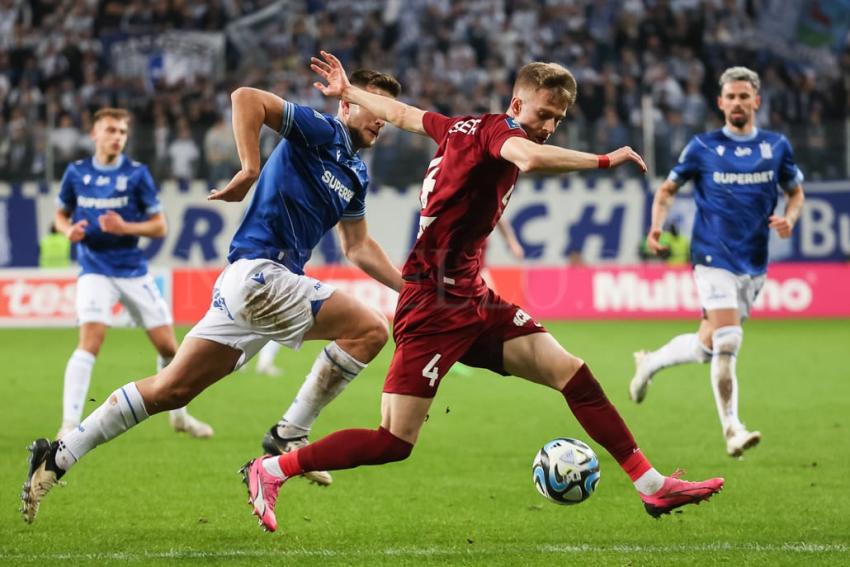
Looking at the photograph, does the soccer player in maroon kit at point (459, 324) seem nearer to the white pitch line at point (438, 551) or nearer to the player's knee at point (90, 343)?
the white pitch line at point (438, 551)

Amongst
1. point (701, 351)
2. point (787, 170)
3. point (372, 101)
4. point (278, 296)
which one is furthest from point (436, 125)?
point (701, 351)

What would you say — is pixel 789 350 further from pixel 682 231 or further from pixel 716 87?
pixel 716 87

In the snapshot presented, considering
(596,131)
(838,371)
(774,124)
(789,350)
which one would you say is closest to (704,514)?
(838,371)

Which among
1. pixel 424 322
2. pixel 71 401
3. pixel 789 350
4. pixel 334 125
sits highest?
pixel 334 125

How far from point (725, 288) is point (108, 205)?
15.3ft

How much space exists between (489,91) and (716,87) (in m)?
4.39

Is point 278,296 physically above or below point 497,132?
below

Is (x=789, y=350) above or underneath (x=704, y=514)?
underneath

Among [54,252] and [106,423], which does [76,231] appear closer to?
[106,423]

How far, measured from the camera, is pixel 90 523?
6559 millimetres

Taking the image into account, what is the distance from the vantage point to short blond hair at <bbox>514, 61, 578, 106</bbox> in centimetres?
568

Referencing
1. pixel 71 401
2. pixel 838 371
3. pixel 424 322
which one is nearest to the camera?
pixel 424 322

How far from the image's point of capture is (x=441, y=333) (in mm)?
5969

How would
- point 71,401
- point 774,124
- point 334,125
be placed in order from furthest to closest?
point 774,124 → point 71,401 → point 334,125
